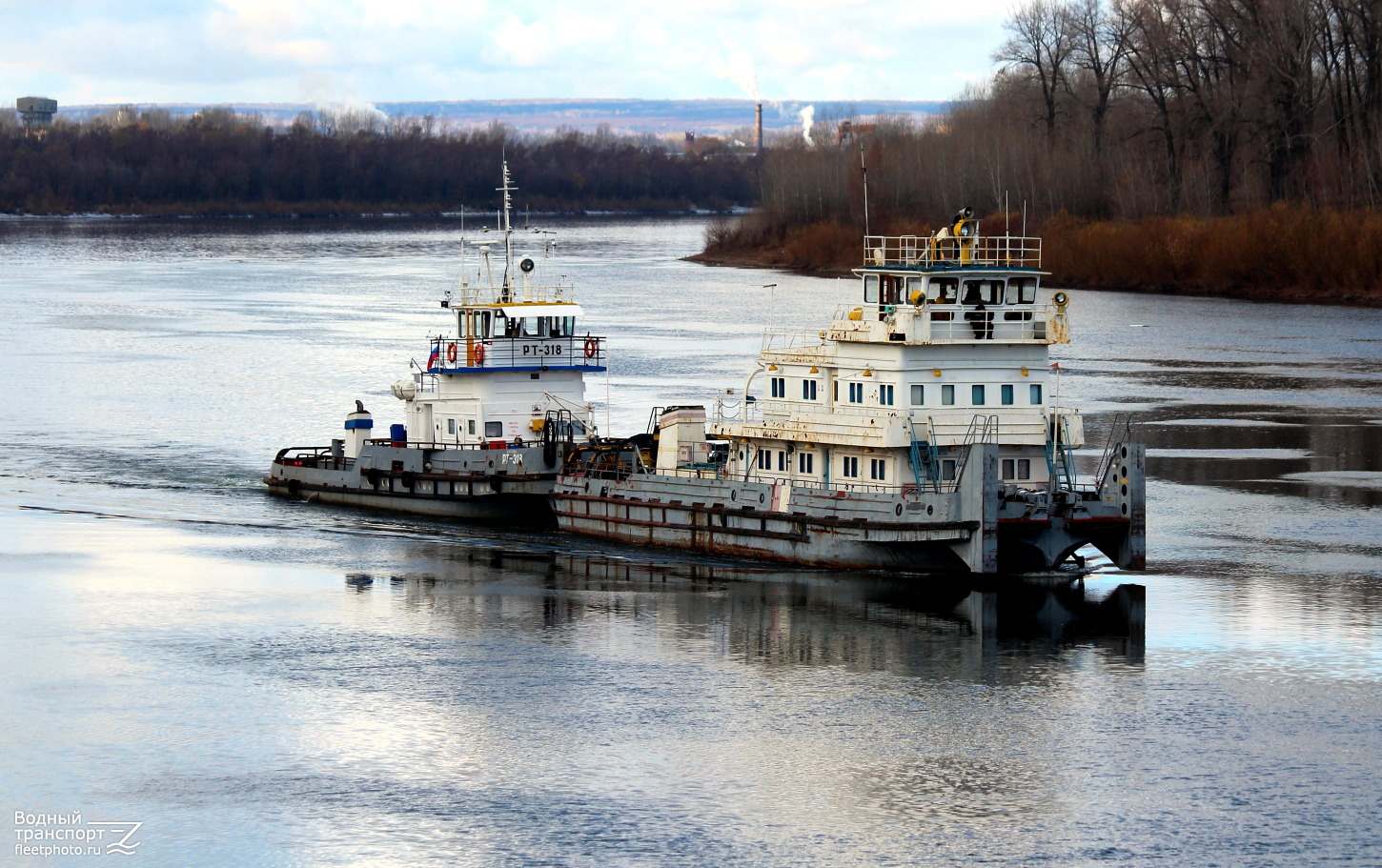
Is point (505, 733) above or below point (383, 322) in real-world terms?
below

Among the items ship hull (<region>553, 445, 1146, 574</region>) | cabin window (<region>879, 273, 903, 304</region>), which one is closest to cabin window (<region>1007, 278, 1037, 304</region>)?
cabin window (<region>879, 273, 903, 304</region>)

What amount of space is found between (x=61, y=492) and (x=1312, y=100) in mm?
84911

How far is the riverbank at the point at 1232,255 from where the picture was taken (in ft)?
319

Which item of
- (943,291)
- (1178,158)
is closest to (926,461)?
(943,291)

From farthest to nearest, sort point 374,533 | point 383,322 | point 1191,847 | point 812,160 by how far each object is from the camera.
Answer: point 812,160, point 383,322, point 374,533, point 1191,847

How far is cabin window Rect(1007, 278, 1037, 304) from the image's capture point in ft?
123

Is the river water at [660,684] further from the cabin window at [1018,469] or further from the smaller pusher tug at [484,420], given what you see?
the cabin window at [1018,469]

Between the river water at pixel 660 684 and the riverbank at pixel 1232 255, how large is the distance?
43.0 metres

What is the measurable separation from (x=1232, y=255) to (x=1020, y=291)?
70.6m

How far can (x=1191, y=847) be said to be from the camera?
23.4 meters

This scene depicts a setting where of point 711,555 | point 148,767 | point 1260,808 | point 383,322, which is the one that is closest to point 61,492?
point 711,555

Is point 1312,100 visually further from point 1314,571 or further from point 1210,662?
A: point 1210,662

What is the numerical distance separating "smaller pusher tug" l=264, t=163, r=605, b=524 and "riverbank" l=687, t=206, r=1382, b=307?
6148 centimetres

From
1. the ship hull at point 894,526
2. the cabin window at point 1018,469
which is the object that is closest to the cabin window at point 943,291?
the cabin window at point 1018,469
